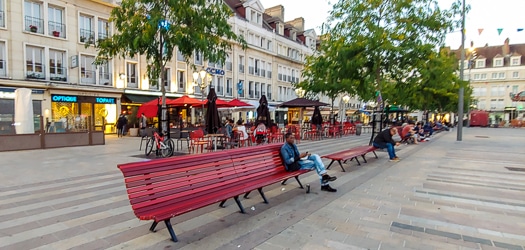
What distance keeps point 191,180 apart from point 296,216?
1658mm

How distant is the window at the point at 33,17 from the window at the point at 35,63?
51.8 inches

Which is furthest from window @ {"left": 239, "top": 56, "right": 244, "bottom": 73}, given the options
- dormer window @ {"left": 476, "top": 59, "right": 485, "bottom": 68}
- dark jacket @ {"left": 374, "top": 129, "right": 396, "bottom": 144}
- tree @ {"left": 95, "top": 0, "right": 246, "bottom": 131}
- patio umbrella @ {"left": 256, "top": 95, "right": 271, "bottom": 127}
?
dormer window @ {"left": 476, "top": 59, "right": 485, "bottom": 68}

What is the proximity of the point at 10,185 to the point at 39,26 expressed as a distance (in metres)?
19.1

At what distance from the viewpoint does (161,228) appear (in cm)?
387

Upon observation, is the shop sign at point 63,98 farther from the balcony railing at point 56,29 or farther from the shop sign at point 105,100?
the balcony railing at point 56,29

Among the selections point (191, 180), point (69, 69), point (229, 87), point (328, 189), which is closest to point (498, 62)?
point (229, 87)

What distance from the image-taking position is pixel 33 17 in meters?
20.0

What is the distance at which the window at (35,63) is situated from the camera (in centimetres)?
1964

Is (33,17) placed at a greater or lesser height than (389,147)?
greater

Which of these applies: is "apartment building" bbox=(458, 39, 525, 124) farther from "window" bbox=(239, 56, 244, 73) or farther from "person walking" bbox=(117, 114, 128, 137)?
"person walking" bbox=(117, 114, 128, 137)

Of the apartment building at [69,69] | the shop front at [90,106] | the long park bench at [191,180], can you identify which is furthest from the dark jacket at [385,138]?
the shop front at [90,106]

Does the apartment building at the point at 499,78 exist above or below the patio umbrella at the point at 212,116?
above

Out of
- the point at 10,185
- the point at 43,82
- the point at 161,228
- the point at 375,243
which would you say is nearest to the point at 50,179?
the point at 10,185

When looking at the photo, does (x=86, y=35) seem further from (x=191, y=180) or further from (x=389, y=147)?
(x=191, y=180)
